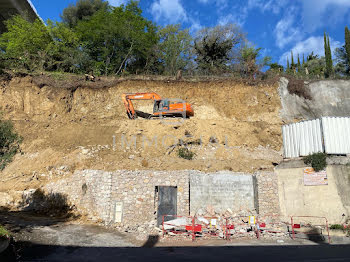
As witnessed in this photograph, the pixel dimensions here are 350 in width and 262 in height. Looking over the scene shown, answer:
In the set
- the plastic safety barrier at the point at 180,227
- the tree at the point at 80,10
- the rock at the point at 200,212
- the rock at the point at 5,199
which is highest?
the tree at the point at 80,10

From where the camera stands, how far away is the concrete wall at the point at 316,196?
45.2 ft

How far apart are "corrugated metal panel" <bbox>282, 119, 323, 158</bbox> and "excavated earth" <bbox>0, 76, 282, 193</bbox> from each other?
1.64 m

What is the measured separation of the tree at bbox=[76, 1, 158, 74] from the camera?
28.1 metres

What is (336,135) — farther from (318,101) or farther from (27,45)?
(27,45)

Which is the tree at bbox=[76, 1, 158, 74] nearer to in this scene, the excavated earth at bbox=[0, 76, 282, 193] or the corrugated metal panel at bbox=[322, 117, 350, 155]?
the excavated earth at bbox=[0, 76, 282, 193]

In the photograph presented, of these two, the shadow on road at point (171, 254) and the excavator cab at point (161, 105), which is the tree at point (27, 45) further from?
the shadow on road at point (171, 254)

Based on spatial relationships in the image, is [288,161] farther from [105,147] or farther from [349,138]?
[105,147]

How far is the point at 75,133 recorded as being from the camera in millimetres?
20250

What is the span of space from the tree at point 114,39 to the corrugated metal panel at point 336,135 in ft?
68.2

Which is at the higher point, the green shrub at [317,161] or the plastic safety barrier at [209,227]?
the green shrub at [317,161]

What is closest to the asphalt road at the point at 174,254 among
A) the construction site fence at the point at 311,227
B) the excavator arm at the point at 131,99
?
the construction site fence at the point at 311,227

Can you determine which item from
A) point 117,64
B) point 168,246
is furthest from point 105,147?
point 117,64

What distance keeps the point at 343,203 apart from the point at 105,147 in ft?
49.6

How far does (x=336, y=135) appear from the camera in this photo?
15.6 meters
